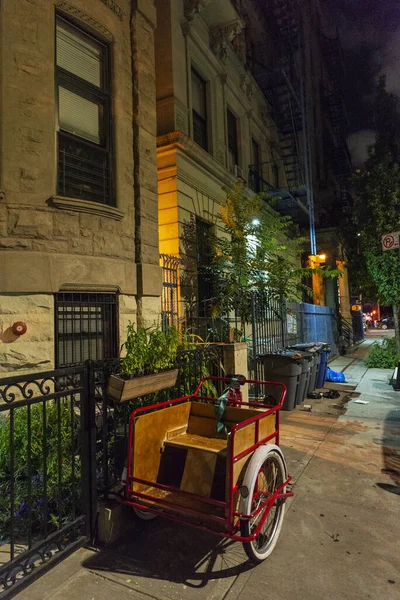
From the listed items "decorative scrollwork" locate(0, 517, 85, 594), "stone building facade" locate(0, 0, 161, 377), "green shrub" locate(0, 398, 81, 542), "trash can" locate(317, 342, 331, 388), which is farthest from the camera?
"trash can" locate(317, 342, 331, 388)

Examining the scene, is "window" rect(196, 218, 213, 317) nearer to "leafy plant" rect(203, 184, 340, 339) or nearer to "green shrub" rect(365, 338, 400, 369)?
"leafy plant" rect(203, 184, 340, 339)

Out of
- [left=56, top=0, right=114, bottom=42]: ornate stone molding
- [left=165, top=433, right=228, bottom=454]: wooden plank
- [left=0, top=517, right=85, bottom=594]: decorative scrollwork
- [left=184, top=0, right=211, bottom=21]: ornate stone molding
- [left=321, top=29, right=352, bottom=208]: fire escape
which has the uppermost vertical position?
[left=321, top=29, right=352, bottom=208]: fire escape

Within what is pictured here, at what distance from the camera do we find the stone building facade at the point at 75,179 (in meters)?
5.16

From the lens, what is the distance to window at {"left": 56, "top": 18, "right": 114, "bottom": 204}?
5.95m

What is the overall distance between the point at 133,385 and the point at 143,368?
30 cm

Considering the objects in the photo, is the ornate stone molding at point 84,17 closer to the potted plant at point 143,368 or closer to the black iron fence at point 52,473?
the potted plant at point 143,368

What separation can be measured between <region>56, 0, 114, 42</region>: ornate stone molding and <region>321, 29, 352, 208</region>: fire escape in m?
18.4

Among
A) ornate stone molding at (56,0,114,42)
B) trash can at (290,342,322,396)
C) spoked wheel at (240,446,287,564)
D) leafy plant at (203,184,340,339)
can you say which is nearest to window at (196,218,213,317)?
leafy plant at (203,184,340,339)

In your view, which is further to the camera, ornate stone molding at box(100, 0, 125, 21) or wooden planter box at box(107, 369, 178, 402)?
ornate stone molding at box(100, 0, 125, 21)

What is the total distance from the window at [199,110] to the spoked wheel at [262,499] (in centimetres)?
971

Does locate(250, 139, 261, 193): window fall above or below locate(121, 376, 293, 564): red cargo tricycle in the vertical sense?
above

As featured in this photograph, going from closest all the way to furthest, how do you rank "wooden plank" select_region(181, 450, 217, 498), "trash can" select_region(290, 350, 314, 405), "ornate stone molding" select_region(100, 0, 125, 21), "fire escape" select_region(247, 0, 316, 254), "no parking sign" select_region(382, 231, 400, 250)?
"wooden plank" select_region(181, 450, 217, 498) < "ornate stone molding" select_region(100, 0, 125, 21) < "trash can" select_region(290, 350, 314, 405) < "no parking sign" select_region(382, 231, 400, 250) < "fire escape" select_region(247, 0, 316, 254)

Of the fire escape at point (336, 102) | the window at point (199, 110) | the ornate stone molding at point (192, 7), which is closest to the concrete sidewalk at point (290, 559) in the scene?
the window at point (199, 110)

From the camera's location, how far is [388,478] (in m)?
4.20
